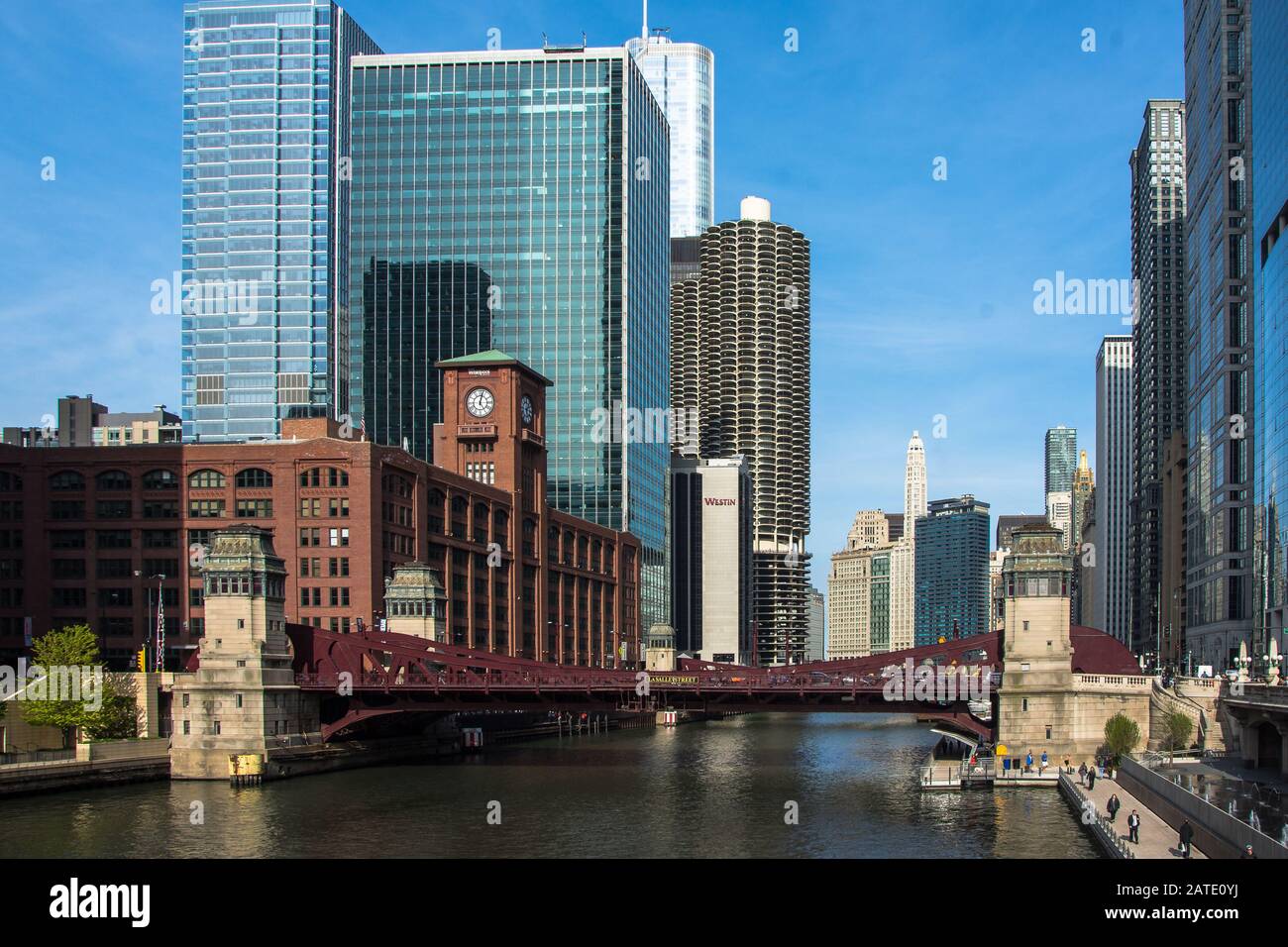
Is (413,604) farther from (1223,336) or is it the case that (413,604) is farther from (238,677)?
(1223,336)

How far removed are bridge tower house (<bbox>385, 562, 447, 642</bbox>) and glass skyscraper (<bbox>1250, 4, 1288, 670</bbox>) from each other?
250 ft

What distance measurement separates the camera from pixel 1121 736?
245 feet

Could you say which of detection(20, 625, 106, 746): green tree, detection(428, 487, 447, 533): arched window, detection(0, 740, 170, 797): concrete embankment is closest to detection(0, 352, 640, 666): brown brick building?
detection(428, 487, 447, 533): arched window

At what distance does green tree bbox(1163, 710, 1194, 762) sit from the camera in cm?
7688

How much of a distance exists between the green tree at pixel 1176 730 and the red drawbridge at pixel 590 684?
9510mm

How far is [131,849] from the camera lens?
5378cm

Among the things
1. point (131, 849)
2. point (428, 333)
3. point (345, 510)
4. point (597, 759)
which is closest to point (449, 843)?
point (131, 849)

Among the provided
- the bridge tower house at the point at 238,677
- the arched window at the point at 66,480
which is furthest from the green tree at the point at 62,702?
the arched window at the point at 66,480

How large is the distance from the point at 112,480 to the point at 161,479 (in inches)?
153

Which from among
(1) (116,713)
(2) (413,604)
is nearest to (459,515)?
(2) (413,604)

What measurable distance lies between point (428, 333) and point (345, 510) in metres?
89.7

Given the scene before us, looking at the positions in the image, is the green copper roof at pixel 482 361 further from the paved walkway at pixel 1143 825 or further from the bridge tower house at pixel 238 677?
the paved walkway at pixel 1143 825

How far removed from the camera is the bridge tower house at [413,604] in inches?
4380
